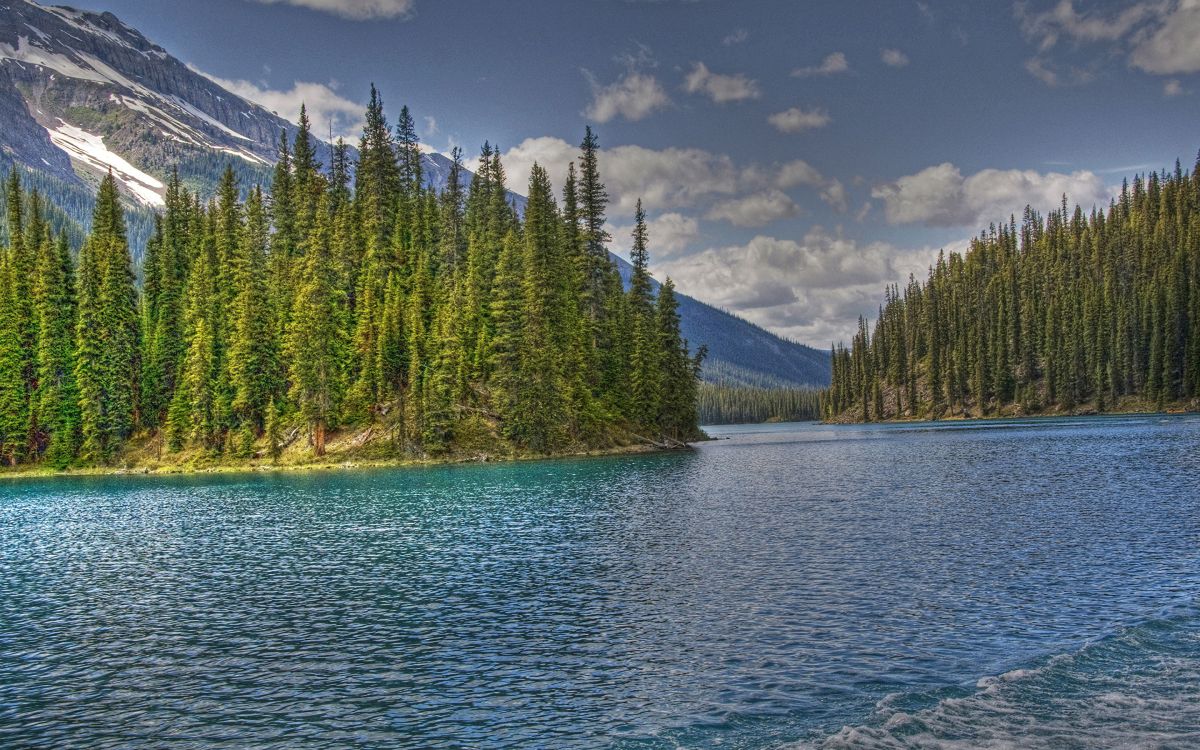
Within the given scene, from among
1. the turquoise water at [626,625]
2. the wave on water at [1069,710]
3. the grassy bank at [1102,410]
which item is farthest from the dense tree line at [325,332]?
the grassy bank at [1102,410]

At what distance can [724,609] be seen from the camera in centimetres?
2358

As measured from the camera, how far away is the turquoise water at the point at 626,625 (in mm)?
15484

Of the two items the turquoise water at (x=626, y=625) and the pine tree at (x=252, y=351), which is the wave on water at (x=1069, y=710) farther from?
the pine tree at (x=252, y=351)

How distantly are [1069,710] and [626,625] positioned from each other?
11.5 meters

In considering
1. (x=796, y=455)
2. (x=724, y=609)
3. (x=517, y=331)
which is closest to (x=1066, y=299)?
(x=796, y=455)

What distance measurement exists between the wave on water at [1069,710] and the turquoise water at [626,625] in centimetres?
7

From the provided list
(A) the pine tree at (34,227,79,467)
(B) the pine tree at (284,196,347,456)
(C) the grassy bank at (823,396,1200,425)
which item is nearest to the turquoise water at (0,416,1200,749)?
(B) the pine tree at (284,196,347,456)

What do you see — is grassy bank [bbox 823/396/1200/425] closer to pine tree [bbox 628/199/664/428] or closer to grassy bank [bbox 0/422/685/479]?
pine tree [bbox 628/199/664/428]

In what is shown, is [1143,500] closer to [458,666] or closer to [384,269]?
[458,666]

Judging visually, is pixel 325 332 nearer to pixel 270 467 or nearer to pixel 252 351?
pixel 252 351

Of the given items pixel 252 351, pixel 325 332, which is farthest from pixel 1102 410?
pixel 252 351

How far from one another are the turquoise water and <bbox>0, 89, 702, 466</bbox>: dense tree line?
47199 mm

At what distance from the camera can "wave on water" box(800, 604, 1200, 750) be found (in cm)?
1393

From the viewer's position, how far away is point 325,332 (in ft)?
312
